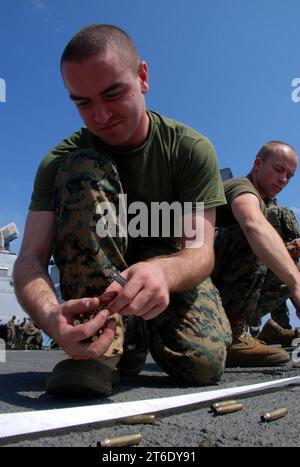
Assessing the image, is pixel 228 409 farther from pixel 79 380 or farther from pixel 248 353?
pixel 248 353

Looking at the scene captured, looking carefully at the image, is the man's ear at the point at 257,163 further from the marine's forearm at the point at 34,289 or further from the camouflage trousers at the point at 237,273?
the marine's forearm at the point at 34,289

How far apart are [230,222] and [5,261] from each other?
106 ft

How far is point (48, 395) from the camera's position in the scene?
6.34 feet

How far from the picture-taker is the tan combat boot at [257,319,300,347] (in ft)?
17.8

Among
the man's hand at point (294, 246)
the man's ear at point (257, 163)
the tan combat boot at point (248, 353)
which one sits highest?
the man's ear at point (257, 163)

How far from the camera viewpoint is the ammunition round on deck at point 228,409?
1.66 metres

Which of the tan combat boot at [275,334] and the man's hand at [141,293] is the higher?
the man's hand at [141,293]

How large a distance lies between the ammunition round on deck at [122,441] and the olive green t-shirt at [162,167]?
1.31 metres

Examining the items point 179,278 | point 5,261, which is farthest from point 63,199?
point 5,261

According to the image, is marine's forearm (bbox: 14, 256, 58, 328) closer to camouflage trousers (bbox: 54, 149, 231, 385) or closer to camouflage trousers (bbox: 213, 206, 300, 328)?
camouflage trousers (bbox: 54, 149, 231, 385)

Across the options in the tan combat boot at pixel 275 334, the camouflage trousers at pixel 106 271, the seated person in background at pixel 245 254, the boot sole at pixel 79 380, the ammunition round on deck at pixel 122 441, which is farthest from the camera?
the tan combat boot at pixel 275 334

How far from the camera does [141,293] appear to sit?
1602 mm

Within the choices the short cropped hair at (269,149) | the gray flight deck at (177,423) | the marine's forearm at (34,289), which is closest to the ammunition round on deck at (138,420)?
the gray flight deck at (177,423)

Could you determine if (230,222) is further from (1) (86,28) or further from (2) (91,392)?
(2) (91,392)
